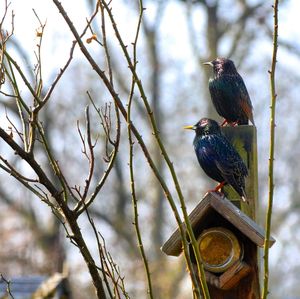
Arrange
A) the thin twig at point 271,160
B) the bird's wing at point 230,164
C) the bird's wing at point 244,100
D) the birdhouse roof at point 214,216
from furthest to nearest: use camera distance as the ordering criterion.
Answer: the bird's wing at point 244,100
the bird's wing at point 230,164
the birdhouse roof at point 214,216
the thin twig at point 271,160

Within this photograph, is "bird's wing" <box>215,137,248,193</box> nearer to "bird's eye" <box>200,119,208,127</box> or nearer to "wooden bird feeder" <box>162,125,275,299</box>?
"wooden bird feeder" <box>162,125,275,299</box>

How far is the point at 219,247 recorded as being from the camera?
375 centimetres

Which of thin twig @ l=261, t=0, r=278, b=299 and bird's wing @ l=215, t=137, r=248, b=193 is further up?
bird's wing @ l=215, t=137, r=248, b=193

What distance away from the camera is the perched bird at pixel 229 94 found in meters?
4.38

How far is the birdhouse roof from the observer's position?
358 cm

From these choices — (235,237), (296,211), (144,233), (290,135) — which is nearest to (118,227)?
(144,233)

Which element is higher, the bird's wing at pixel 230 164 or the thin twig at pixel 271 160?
the bird's wing at pixel 230 164

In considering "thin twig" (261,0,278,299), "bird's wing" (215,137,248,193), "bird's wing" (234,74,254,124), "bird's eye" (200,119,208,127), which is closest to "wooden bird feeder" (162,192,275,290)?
"bird's wing" (215,137,248,193)

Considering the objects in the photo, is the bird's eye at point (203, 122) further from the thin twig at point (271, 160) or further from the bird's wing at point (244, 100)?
the thin twig at point (271, 160)

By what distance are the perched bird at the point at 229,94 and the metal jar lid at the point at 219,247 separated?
2.38 feet

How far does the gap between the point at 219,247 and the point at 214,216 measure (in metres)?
0.12

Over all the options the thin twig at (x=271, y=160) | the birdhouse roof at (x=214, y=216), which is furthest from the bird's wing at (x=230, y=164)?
the thin twig at (x=271, y=160)

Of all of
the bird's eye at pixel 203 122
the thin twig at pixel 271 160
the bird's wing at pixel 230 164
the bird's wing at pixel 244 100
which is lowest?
the thin twig at pixel 271 160

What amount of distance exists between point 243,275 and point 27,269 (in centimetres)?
1643
